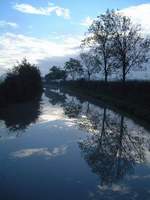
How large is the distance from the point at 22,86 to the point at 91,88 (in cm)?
3518

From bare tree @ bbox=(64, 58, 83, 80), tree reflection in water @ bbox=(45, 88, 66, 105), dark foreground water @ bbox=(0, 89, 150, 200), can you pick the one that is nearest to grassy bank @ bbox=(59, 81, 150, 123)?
tree reflection in water @ bbox=(45, 88, 66, 105)

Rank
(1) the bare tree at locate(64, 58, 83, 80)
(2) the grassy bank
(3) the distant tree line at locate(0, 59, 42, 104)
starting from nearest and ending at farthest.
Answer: (2) the grassy bank → (3) the distant tree line at locate(0, 59, 42, 104) → (1) the bare tree at locate(64, 58, 83, 80)

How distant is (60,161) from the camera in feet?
38.6

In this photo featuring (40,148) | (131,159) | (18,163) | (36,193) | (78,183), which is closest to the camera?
(36,193)

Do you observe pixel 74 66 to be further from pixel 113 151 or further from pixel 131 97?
pixel 113 151

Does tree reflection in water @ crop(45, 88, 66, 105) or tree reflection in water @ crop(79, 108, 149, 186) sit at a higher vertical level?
tree reflection in water @ crop(79, 108, 149, 186)

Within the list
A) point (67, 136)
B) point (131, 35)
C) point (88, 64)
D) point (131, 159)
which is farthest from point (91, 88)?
point (131, 159)

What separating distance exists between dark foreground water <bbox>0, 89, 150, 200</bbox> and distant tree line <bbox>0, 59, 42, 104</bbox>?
816 inches

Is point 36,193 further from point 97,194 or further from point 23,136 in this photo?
point 23,136

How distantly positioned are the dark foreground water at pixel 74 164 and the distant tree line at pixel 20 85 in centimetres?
2073

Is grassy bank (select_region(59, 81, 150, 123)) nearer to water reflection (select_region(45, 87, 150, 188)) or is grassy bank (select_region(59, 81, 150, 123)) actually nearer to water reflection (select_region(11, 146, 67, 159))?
water reflection (select_region(45, 87, 150, 188))

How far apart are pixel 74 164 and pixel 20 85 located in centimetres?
3545

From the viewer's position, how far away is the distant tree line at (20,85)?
42406mm

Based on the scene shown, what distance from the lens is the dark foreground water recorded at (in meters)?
8.45
